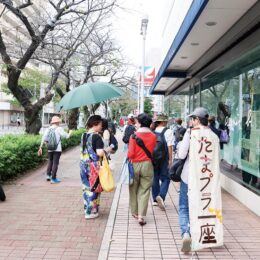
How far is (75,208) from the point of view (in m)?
7.45

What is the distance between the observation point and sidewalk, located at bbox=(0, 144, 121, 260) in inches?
202

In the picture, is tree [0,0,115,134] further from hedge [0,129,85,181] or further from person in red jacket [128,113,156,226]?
person in red jacket [128,113,156,226]

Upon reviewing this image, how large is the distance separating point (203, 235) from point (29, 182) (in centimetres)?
626

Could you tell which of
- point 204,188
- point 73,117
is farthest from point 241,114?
point 73,117

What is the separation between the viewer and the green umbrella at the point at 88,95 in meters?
6.71

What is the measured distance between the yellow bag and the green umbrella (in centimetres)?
100

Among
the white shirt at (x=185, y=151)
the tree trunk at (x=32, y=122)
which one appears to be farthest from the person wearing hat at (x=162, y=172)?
the tree trunk at (x=32, y=122)

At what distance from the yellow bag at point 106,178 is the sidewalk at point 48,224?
59 centimetres

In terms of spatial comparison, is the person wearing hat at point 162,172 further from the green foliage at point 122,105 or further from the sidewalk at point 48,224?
the green foliage at point 122,105

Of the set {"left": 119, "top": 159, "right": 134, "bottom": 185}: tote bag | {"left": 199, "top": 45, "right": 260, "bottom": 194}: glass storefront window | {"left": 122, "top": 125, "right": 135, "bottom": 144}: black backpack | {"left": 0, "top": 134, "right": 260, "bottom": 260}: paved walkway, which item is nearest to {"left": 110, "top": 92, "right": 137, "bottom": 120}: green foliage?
{"left": 122, "top": 125, "right": 135, "bottom": 144}: black backpack

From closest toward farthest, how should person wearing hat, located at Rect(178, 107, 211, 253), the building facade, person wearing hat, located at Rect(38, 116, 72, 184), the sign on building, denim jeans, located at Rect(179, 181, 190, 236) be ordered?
1. person wearing hat, located at Rect(178, 107, 211, 253)
2. denim jeans, located at Rect(179, 181, 190, 236)
3. the building facade
4. person wearing hat, located at Rect(38, 116, 72, 184)
5. the sign on building

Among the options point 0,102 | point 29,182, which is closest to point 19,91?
point 29,182

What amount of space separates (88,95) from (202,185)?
2.81 meters

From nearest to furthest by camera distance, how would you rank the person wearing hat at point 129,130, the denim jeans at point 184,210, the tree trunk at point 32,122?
the denim jeans at point 184,210 < the person wearing hat at point 129,130 < the tree trunk at point 32,122
